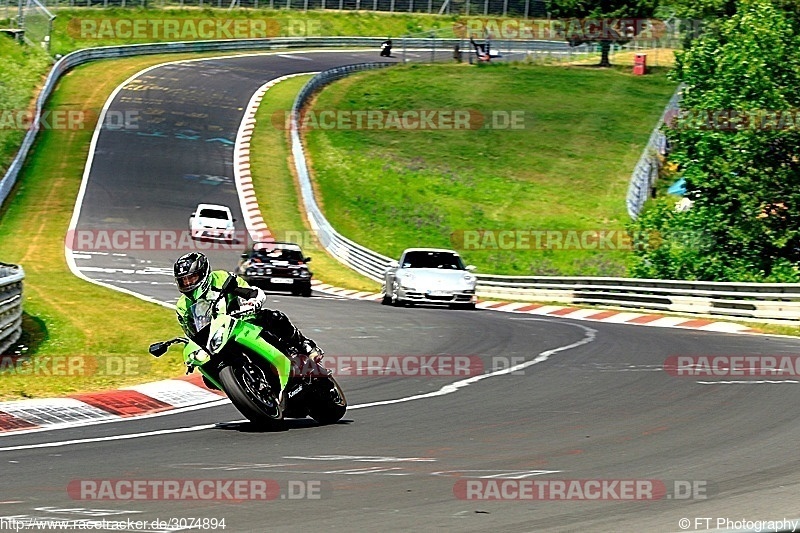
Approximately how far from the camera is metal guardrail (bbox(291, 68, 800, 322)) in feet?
78.8

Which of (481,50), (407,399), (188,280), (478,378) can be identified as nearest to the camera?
(188,280)

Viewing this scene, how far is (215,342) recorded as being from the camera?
32.4ft

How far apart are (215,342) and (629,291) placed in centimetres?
2025

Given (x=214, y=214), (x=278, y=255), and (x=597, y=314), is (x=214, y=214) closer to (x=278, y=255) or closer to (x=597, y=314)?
(x=278, y=255)

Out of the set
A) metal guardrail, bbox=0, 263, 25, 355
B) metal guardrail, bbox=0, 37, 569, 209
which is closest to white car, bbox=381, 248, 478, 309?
metal guardrail, bbox=0, 263, 25, 355

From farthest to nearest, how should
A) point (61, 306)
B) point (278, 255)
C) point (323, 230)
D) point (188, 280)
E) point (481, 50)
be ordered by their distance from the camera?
1. point (481, 50)
2. point (323, 230)
3. point (278, 255)
4. point (61, 306)
5. point (188, 280)

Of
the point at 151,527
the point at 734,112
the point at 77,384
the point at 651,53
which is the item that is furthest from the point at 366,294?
the point at 651,53

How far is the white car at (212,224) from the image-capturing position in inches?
1539

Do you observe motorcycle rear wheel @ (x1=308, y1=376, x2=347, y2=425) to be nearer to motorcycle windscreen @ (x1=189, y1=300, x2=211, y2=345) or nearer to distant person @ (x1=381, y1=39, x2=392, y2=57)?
motorcycle windscreen @ (x1=189, y1=300, x2=211, y2=345)

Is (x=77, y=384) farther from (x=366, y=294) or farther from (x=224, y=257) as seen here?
(x=224, y=257)

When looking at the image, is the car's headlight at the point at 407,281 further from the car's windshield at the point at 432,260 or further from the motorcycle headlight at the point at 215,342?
the motorcycle headlight at the point at 215,342

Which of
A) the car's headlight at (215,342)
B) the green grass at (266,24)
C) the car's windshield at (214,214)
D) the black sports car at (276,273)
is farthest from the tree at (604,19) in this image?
the car's headlight at (215,342)

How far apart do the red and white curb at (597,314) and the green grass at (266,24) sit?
37631mm

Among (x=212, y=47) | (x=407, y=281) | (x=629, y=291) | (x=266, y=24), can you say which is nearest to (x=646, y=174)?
(x=629, y=291)
